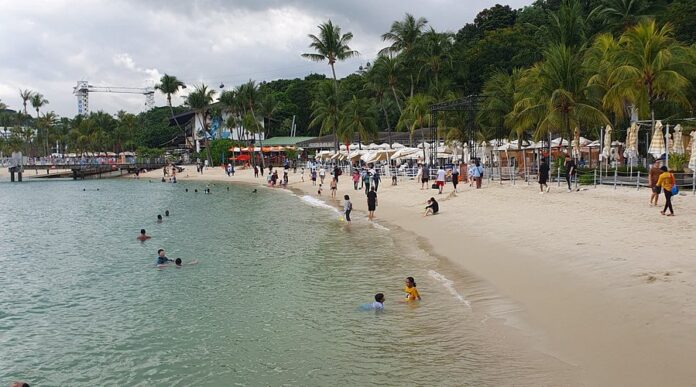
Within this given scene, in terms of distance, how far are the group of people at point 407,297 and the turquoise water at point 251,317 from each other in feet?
0.74

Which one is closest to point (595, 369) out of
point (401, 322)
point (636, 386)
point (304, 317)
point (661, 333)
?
point (636, 386)

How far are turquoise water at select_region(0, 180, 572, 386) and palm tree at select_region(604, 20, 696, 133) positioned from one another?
1262 centimetres

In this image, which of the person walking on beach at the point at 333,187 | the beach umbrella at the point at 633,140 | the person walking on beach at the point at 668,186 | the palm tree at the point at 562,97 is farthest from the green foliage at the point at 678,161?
the person walking on beach at the point at 333,187

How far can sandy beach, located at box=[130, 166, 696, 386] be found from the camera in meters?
7.56

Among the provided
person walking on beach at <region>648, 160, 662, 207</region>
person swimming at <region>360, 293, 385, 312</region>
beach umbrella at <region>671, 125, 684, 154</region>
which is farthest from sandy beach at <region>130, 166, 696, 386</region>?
beach umbrella at <region>671, 125, 684, 154</region>

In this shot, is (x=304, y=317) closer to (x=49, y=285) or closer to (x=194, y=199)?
(x=49, y=285)

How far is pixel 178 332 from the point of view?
34.7 ft

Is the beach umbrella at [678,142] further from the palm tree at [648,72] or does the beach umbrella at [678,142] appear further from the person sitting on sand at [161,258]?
the person sitting on sand at [161,258]

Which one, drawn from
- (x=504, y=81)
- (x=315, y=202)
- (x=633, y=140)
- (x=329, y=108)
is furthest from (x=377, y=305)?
(x=329, y=108)

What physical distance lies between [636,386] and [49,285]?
14.1 m

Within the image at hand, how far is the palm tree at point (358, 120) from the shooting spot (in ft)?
188

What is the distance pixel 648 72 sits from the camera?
2508cm

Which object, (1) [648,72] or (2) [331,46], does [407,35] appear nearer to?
(2) [331,46]

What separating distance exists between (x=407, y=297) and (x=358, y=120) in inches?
1835
